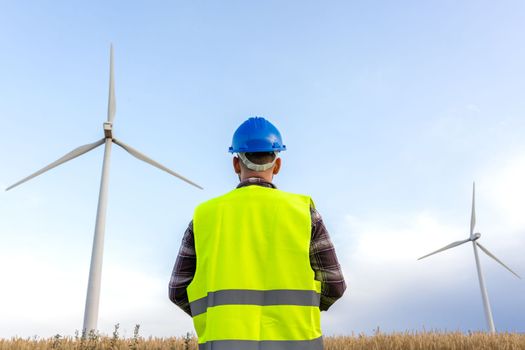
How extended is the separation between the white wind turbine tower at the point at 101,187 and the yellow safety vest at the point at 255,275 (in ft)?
45.8

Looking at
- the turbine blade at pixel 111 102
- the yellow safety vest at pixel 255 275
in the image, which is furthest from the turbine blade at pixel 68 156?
the yellow safety vest at pixel 255 275

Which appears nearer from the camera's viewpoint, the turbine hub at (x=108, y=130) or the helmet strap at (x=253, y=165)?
the helmet strap at (x=253, y=165)

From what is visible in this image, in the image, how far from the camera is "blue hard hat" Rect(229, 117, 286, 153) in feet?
10.5

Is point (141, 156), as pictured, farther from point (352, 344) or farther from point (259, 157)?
point (259, 157)

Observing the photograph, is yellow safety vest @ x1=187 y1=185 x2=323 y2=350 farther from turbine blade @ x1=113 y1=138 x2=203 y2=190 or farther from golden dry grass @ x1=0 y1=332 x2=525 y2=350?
turbine blade @ x1=113 y1=138 x2=203 y2=190

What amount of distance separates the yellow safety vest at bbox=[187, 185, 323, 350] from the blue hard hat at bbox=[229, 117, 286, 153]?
325 mm

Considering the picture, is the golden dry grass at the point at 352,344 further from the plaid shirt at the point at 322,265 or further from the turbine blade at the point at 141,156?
the turbine blade at the point at 141,156

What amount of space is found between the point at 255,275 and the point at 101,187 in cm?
1794

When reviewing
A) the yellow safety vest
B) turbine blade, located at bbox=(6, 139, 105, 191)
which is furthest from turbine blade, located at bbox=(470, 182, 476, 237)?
the yellow safety vest

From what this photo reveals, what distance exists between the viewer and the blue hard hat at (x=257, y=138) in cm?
321

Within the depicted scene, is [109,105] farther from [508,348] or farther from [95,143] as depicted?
[508,348]

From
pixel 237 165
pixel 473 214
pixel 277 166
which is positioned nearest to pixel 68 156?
pixel 237 165

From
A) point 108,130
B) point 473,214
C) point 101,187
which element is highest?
point 108,130

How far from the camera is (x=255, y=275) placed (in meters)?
2.81
